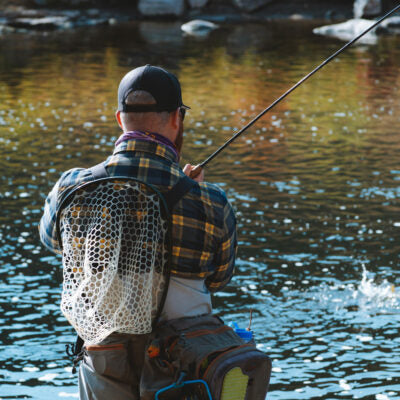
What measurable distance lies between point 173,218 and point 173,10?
35.5m

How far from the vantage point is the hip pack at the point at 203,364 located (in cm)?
243

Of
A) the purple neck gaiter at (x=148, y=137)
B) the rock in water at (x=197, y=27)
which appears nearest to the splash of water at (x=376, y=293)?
the purple neck gaiter at (x=148, y=137)

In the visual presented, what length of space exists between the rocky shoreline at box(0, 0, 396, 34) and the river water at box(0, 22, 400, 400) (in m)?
15.7

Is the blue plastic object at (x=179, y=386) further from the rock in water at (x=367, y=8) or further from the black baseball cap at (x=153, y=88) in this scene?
the rock in water at (x=367, y=8)

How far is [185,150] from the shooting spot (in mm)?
11445

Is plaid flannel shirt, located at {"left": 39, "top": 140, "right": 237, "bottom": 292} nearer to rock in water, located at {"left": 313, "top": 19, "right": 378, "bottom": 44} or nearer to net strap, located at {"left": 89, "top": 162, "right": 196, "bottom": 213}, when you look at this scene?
net strap, located at {"left": 89, "top": 162, "right": 196, "bottom": 213}

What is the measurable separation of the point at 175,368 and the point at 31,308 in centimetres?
393

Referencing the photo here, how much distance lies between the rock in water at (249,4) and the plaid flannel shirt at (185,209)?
36979mm

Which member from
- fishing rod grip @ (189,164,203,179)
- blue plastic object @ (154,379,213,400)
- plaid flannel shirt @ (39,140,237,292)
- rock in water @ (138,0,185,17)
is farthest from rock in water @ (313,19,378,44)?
blue plastic object @ (154,379,213,400)

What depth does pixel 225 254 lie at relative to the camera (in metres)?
2.63

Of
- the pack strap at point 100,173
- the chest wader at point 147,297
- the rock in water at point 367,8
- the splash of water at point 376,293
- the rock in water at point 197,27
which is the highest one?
the pack strap at point 100,173

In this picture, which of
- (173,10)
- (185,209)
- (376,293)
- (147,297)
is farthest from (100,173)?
(173,10)

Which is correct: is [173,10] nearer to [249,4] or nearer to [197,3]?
[197,3]

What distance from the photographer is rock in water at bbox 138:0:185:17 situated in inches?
1444
